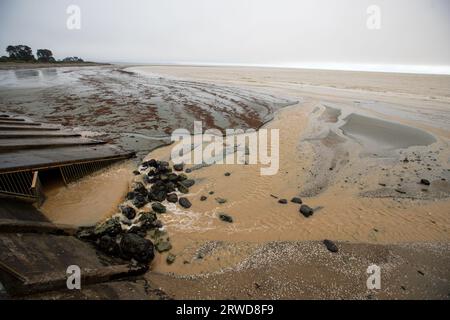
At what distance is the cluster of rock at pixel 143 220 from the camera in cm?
646

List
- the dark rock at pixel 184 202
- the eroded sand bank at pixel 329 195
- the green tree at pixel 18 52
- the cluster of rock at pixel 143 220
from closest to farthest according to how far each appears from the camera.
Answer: the cluster of rock at pixel 143 220
the eroded sand bank at pixel 329 195
the dark rock at pixel 184 202
the green tree at pixel 18 52

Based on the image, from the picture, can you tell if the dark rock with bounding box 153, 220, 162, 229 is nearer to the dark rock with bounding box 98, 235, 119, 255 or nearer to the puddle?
the dark rock with bounding box 98, 235, 119, 255

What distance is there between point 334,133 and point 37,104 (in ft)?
87.6

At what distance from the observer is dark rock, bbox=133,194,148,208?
28.4ft

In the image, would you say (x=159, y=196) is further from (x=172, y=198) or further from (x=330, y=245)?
(x=330, y=245)

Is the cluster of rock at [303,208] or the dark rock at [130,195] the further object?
the dark rock at [130,195]

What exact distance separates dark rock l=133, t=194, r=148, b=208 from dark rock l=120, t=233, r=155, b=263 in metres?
2.15

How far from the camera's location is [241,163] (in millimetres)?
12359

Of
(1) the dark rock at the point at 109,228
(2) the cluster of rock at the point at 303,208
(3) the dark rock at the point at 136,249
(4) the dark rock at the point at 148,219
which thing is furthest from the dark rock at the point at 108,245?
(2) the cluster of rock at the point at 303,208

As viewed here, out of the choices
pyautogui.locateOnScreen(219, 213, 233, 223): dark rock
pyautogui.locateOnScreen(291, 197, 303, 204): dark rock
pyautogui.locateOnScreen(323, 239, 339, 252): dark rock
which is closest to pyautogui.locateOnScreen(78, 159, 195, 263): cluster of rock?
pyautogui.locateOnScreen(219, 213, 233, 223): dark rock

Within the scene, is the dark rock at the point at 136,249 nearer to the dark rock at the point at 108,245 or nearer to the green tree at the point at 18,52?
the dark rock at the point at 108,245

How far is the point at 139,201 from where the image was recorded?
8.73 metres

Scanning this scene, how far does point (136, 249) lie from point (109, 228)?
4.77 ft
